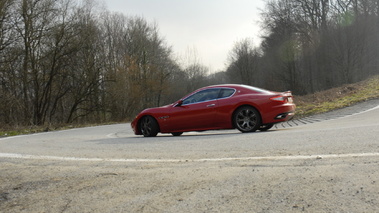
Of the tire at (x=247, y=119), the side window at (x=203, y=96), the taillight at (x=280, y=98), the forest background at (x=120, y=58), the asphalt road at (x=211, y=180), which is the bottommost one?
the asphalt road at (x=211, y=180)

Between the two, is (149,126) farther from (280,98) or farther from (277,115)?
(280,98)

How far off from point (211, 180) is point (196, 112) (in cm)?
584

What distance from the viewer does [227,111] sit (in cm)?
907

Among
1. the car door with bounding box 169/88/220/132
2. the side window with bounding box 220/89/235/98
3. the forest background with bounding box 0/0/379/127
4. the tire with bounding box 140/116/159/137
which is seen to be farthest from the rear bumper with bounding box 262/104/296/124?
the forest background with bounding box 0/0/379/127

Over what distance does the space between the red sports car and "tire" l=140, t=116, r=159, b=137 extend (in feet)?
0.07

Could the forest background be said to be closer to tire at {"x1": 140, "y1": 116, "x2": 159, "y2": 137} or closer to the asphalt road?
tire at {"x1": 140, "y1": 116, "x2": 159, "y2": 137}

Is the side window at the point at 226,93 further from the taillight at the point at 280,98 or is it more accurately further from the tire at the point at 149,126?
the tire at the point at 149,126

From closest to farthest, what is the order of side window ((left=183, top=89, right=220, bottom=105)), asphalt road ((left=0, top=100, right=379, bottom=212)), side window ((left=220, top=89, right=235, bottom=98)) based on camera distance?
asphalt road ((left=0, top=100, right=379, bottom=212))
side window ((left=220, top=89, right=235, bottom=98))
side window ((left=183, top=89, right=220, bottom=105))

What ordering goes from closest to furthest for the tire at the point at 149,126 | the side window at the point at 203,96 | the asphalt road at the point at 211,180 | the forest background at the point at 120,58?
the asphalt road at the point at 211,180 < the side window at the point at 203,96 < the tire at the point at 149,126 < the forest background at the point at 120,58

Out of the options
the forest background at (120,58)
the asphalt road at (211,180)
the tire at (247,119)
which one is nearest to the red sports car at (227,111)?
the tire at (247,119)

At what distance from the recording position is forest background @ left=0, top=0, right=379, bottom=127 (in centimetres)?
2780

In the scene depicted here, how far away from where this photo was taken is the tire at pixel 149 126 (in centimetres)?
1027

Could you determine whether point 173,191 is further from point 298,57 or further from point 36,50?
point 298,57

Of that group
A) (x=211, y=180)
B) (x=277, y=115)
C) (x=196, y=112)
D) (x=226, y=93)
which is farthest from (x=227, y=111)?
(x=211, y=180)
